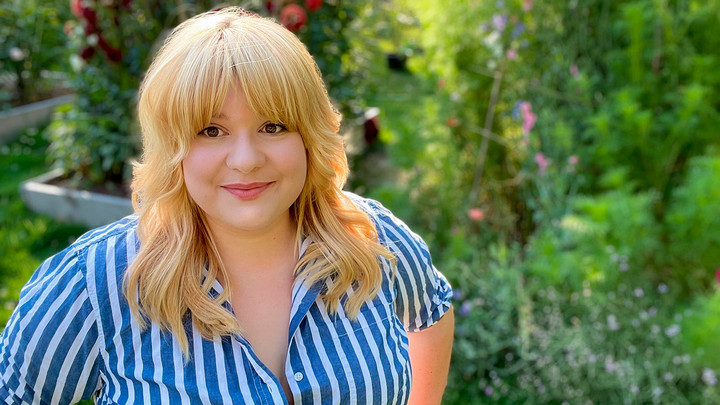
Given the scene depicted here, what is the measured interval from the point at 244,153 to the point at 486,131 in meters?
2.34

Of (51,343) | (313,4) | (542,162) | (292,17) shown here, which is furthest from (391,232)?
(313,4)

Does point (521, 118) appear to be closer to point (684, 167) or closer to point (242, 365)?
point (684, 167)

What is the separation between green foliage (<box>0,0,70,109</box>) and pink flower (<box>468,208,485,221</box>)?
→ 4.01 metres

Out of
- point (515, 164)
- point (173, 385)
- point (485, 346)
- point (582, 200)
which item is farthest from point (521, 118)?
point (173, 385)

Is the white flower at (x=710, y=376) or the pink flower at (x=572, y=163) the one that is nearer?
the white flower at (x=710, y=376)

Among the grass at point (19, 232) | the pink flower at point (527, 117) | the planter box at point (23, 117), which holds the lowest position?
the planter box at point (23, 117)

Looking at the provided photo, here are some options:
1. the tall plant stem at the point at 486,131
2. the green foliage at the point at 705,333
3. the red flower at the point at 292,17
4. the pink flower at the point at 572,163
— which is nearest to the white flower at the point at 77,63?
the red flower at the point at 292,17

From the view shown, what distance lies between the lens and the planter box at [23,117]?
601 cm

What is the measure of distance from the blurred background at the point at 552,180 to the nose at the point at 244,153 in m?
1.68

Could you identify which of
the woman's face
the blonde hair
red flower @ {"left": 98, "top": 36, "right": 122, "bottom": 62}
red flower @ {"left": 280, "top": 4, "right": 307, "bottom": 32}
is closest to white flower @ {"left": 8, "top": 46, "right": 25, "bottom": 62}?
red flower @ {"left": 98, "top": 36, "right": 122, "bottom": 62}

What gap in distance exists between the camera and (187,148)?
4.12ft

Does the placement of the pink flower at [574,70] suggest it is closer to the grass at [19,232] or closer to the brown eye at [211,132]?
the brown eye at [211,132]

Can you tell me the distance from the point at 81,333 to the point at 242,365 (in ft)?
0.95

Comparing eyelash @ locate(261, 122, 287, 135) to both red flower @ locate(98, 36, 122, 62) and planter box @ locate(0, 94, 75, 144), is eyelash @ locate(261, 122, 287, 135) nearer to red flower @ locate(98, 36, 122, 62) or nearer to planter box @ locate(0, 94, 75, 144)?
red flower @ locate(98, 36, 122, 62)
